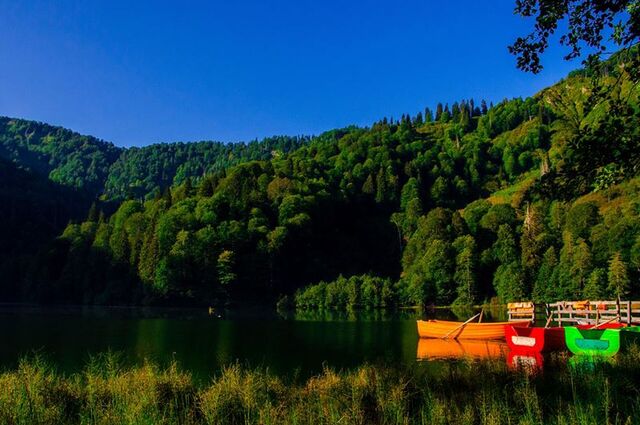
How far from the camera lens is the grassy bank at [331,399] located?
33.2ft

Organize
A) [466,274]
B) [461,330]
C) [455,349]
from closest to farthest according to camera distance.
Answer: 1. [455,349]
2. [461,330]
3. [466,274]

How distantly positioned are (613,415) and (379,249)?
16424cm

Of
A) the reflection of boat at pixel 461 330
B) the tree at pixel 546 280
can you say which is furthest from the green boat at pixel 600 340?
the tree at pixel 546 280

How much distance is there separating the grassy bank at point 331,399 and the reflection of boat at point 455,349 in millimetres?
17340

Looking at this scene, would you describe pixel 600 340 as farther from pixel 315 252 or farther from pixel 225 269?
pixel 315 252

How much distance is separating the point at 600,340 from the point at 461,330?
866 inches

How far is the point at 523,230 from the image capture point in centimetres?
12475

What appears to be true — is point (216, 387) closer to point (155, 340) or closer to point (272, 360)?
point (272, 360)

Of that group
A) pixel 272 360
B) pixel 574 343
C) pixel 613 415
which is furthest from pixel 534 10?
pixel 272 360

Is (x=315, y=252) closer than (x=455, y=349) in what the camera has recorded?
No

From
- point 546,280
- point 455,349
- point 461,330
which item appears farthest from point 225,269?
point 455,349

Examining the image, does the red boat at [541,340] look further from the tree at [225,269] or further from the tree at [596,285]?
the tree at [225,269]

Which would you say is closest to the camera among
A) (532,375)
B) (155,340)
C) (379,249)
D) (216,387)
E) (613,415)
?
(613,415)

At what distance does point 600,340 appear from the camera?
25344mm
